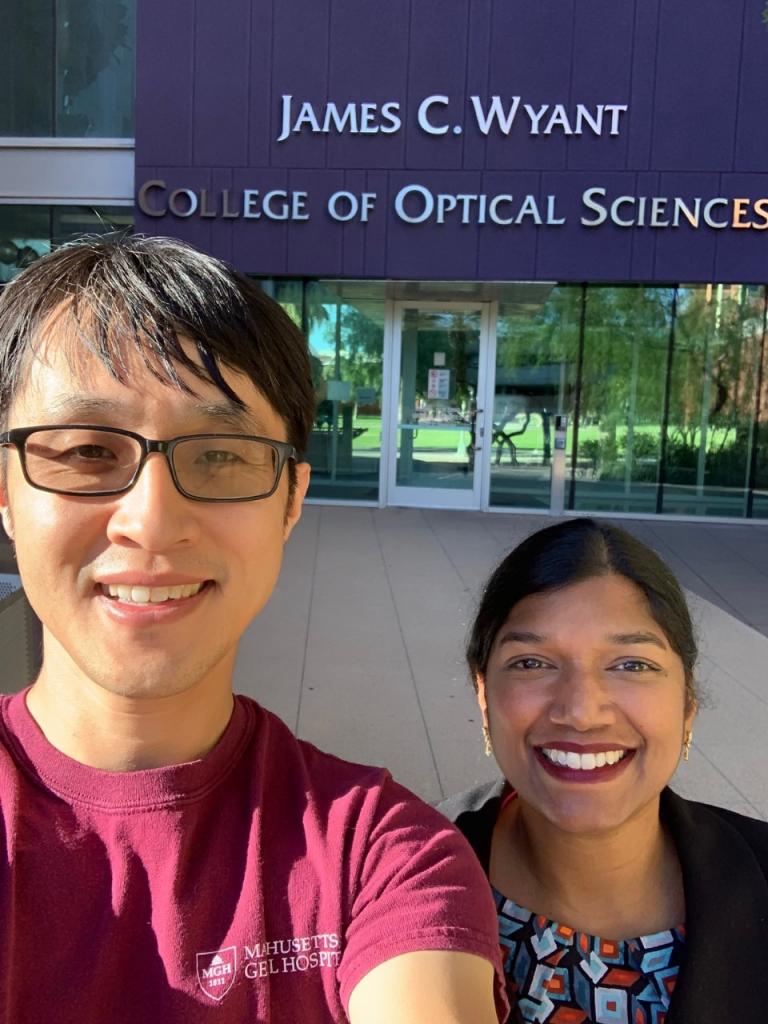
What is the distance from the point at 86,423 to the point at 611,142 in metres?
9.46

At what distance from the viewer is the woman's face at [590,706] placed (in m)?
1.50

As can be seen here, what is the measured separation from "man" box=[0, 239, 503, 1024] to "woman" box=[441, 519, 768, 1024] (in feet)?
1.23

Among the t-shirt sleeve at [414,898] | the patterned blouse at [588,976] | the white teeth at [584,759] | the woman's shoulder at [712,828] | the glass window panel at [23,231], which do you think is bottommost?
the patterned blouse at [588,976]

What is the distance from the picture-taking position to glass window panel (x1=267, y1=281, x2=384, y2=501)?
10648 mm

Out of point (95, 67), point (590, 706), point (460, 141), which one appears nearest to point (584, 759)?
point (590, 706)

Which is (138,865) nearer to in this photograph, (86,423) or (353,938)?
(353,938)

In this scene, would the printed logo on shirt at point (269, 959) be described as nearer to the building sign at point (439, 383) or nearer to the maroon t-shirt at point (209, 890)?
the maroon t-shirt at point (209, 890)

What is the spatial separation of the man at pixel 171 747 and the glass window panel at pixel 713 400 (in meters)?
10.2

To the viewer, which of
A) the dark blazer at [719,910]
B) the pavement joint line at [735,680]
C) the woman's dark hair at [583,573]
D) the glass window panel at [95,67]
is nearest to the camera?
the dark blazer at [719,910]

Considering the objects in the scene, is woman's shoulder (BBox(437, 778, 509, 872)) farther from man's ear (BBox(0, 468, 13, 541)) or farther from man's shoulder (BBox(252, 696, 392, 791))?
man's ear (BBox(0, 468, 13, 541))

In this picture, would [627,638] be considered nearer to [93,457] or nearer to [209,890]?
[209,890]

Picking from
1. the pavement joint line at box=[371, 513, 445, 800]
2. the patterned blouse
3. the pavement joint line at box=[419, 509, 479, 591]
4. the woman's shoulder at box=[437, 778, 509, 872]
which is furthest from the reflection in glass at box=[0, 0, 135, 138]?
the patterned blouse

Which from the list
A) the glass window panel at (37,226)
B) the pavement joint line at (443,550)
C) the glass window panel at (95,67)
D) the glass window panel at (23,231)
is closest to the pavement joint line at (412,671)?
the pavement joint line at (443,550)

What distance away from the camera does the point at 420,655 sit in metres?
5.11
